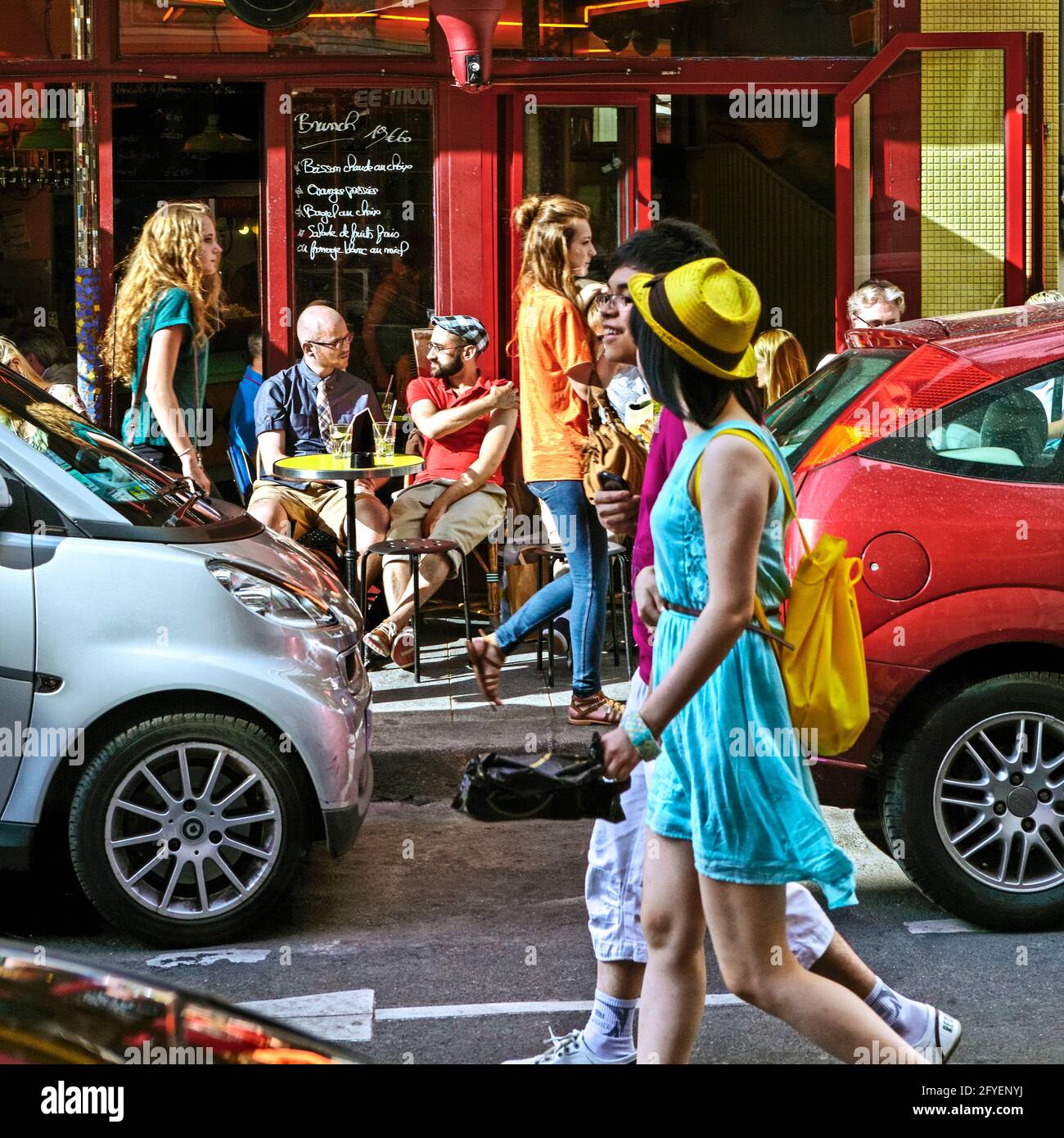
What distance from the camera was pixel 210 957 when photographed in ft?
16.6

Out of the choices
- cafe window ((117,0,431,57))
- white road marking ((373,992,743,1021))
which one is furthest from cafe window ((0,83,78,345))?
white road marking ((373,992,743,1021))

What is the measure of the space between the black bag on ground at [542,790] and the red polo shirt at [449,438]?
558 centimetres

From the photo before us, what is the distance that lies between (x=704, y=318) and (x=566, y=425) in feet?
13.6

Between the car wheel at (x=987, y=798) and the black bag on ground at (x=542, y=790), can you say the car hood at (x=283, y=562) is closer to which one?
the car wheel at (x=987, y=798)

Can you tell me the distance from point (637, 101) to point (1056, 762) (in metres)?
5.43

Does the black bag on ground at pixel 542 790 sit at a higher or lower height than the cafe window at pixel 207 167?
lower

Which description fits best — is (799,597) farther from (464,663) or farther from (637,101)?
(637,101)

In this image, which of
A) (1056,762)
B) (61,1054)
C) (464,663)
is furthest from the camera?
(464,663)

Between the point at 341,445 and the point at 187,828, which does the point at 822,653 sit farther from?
the point at 341,445

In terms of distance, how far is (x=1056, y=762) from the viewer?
17.0 ft

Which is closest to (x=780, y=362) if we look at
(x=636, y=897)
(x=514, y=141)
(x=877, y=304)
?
(x=877, y=304)

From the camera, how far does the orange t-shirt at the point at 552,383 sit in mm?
7434

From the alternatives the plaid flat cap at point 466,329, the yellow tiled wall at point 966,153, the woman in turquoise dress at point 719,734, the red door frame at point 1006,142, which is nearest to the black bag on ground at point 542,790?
the woman in turquoise dress at point 719,734

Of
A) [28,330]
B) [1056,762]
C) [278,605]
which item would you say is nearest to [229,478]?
[28,330]
